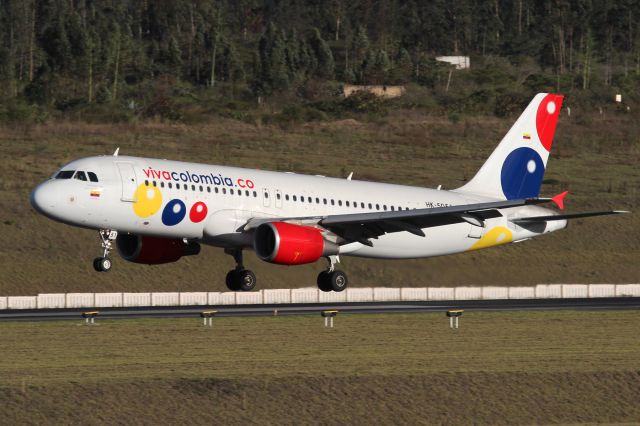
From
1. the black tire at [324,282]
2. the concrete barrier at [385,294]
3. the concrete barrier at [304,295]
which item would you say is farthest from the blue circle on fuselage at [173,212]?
the concrete barrier at [385,294]

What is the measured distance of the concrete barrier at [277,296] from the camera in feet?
290

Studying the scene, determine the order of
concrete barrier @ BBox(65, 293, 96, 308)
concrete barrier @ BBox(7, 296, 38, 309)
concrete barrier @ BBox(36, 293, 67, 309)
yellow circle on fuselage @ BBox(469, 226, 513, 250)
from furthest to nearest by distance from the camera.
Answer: concrete barrier @ BBox(65, 293, 96, 308) < concrete barrier @ BBox(36, 293, 67, 309) < concrete barrier @ BBox(7, 296, 38, 309) < yellow circle on fuselage @ BBox(469, 226, 513, 250)

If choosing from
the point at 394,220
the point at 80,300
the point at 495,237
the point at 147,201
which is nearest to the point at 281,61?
the point at 80,300

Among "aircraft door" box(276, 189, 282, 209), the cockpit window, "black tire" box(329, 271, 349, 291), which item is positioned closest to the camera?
the cockpit window

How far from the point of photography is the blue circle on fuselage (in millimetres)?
54906

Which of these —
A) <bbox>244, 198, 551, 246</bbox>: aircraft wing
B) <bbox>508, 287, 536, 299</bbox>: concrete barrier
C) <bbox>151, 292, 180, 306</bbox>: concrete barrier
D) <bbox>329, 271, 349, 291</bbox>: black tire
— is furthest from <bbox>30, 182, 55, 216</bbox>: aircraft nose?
<bbox>508, 287, 536, 299</bbox>: concrete barrier

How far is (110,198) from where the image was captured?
177ft

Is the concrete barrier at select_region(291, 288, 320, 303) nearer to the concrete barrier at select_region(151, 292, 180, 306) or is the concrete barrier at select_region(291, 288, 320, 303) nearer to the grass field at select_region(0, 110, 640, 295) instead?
the grass field at select_region(0, 110, 640, 295)

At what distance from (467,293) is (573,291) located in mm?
7291

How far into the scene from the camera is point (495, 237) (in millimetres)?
66938

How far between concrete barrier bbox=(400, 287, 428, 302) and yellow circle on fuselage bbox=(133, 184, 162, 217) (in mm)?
38377

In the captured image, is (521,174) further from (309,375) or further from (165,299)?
(165,299)

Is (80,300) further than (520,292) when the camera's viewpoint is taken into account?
No

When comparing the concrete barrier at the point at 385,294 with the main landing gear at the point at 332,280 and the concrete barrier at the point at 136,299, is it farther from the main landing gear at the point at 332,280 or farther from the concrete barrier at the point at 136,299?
the main landing gear at the point at 332,280
